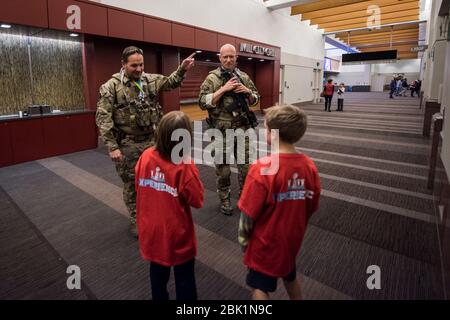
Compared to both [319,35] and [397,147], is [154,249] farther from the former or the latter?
[319,35]

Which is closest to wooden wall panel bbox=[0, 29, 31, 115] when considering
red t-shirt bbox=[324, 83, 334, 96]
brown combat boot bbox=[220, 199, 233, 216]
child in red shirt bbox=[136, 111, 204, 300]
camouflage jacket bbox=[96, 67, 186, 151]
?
camouflage jacket bbox=[96, 67, 186, 151]

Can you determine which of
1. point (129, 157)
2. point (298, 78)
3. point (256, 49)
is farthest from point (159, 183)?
point (298, 78)

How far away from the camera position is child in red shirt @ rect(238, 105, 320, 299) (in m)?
1.19

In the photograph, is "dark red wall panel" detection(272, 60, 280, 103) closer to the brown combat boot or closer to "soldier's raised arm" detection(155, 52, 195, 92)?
the brown combat boot

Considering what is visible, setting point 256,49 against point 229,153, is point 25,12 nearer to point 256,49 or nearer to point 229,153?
point 229,153

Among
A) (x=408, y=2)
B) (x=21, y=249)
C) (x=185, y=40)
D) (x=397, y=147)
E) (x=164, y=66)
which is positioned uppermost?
(x=408, y=2)

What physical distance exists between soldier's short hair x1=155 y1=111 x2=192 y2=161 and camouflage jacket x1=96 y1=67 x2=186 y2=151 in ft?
3.33

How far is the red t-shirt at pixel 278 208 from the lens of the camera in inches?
46.9

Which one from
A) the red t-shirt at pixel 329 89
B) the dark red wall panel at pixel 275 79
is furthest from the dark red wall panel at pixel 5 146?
the red t-shirt at pixel 329 89

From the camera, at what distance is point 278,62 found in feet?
37.1

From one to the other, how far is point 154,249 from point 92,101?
202 inches

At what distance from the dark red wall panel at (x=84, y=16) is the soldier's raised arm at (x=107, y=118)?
10.8 feet

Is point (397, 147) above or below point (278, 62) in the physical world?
below

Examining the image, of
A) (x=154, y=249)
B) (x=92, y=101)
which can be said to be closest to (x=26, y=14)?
(x=92, y=101)
